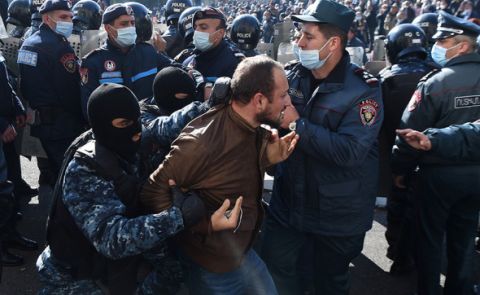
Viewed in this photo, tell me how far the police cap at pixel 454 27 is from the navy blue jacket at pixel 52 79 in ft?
9.33

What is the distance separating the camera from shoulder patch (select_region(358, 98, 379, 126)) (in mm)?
2469

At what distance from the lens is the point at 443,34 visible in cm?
303

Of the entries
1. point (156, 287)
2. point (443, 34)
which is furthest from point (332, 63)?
point (156, 287)

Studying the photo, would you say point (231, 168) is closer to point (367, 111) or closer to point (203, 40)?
point (367, 111)

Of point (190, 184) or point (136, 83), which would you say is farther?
point (136, 83)

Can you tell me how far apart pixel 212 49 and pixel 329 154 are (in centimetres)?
187

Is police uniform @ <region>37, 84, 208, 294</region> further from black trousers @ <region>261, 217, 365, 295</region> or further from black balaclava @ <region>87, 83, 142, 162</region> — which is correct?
black trousers @ <region>261, 217, 365, 295</region>

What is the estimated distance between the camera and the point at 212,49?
3.94 metres

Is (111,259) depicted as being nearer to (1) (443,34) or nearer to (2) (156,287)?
(2) (156,287)

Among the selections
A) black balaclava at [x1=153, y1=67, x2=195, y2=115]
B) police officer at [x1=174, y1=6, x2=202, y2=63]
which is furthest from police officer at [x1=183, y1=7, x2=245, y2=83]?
black balaclava at [x1=153, y1=67, x2=195, y2=115]

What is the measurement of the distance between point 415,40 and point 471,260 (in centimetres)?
176

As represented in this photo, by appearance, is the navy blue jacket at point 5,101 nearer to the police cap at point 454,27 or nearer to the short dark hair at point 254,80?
the short dark hair at point 254,80

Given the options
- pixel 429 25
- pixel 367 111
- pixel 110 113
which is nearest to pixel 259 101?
pixel 110 113

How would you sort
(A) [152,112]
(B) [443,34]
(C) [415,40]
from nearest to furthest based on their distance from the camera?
(A) [152,112] < (B) [443,34] < (C) [415,40]
